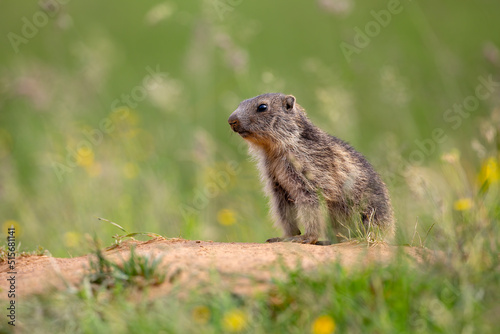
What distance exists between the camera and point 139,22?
54.9 ft

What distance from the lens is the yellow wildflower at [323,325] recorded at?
305 cm

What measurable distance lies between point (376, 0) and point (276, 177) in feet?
38.8

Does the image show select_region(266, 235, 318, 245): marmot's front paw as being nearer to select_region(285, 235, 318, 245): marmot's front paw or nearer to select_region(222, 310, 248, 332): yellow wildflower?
select_region(285, 235, 318, 245): marmot's front paw

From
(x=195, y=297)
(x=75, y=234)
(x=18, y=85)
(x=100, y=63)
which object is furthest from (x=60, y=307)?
(x=18, y=85)

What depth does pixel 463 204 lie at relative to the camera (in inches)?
181

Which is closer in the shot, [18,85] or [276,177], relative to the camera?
[276,177]

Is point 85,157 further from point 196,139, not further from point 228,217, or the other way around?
point 228,217

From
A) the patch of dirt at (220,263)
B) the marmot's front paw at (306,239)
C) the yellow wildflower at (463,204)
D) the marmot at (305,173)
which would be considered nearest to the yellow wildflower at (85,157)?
the marmot at (305,173)

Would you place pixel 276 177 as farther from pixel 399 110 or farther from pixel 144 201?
pixel 399 110

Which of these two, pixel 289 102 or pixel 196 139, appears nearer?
pixel 289 102

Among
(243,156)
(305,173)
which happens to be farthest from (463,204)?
(243,156)

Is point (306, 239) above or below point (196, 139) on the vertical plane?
below

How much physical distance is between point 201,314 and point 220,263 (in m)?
0.58

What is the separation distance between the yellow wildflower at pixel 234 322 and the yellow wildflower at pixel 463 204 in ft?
6.70
